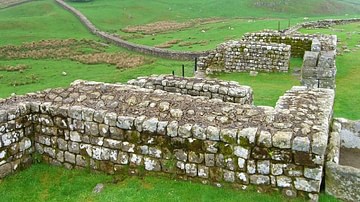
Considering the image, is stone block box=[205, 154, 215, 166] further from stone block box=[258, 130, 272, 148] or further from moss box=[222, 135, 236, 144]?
stone block box=[258, 130, 272, 148]

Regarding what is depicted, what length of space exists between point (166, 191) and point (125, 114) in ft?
6.31

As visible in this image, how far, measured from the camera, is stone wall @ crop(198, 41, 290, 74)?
22.5 meters

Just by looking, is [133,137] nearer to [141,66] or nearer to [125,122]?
[125,122]

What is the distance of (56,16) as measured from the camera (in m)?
67.6

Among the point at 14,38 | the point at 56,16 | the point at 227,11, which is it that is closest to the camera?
the point at 14,38

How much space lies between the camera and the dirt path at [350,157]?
908 centimetres

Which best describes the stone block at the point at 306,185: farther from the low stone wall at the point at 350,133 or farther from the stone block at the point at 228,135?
the low stone wall at the point at 350,133

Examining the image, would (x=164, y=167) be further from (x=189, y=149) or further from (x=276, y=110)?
(x=276, y=110)

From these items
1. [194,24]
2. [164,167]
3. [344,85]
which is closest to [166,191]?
[164,167]

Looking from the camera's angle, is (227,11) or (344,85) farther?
(227,11)

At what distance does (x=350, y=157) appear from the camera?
9375mm

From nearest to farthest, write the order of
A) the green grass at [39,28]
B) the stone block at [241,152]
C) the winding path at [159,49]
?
the stone block at [241,152] < the winding path at [159,49] < the green grass at [39,28]

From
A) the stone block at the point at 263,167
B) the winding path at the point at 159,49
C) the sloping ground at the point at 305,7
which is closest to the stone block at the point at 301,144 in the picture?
the stone block at the point at 263,167

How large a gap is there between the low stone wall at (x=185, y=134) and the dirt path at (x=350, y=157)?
1178mm
